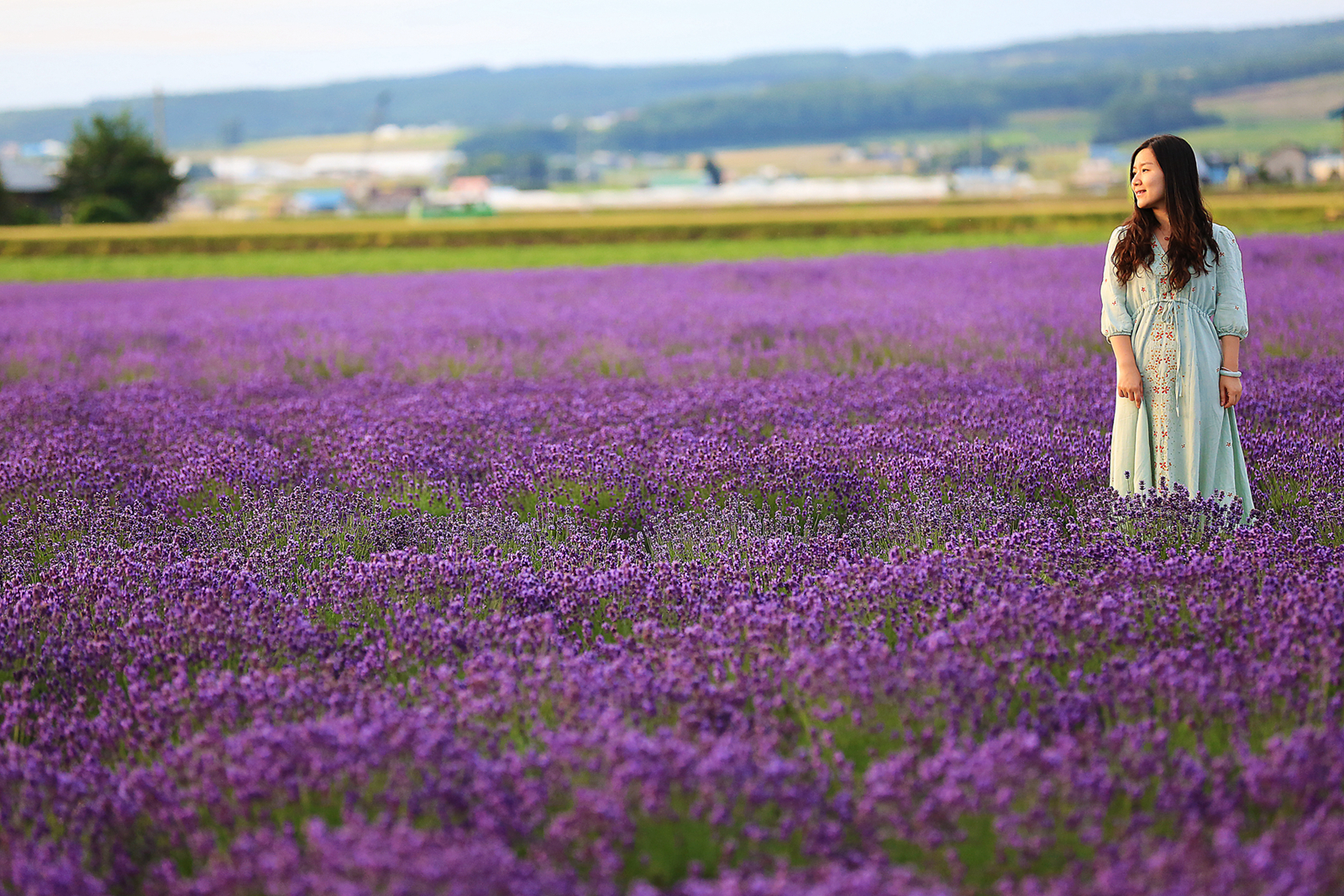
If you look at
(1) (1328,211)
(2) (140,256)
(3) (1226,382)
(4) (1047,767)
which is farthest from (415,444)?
(2) (140,256)

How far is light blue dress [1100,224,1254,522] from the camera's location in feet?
12.1

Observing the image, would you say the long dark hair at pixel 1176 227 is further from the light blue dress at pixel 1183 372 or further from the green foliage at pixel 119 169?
the green foliage at pixel 119 169

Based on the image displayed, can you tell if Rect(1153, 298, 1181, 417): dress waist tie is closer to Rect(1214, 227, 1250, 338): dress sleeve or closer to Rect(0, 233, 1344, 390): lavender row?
Rect(1214, 227, 1250, 338): dress sleeve

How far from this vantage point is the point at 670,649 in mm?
2527

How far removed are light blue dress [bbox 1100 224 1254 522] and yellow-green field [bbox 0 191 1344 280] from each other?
1675cm

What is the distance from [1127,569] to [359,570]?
2129 mm

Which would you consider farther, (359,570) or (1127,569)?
(359,570)

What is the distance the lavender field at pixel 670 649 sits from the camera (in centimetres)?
176

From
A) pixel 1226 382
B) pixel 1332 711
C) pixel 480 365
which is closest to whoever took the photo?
A: pixel 1332 711

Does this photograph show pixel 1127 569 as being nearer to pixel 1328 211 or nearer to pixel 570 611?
pixel 570 611

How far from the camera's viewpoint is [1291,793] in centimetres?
185

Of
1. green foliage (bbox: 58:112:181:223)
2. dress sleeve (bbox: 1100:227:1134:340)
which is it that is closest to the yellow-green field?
green foliage (bbox: 58:112:181:223)

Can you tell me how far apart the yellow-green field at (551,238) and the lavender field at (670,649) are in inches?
640

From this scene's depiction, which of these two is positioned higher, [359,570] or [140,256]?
[140,256]
